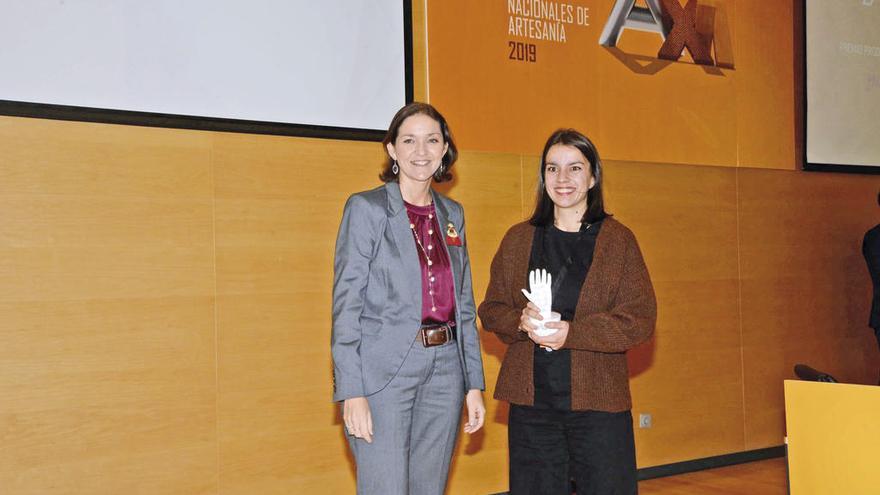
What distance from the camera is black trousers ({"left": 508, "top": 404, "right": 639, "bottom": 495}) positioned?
96.1 inches

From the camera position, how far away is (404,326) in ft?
7.80

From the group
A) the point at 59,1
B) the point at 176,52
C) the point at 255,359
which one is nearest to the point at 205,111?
Result: the point at 176,52

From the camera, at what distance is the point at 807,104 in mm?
5754

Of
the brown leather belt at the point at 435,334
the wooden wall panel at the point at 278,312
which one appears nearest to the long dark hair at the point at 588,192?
the brown leather belt at the point at 435,334

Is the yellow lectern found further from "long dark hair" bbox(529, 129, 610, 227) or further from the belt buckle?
the belt buckle

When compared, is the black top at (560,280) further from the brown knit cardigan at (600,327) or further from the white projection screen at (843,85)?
the white projection screen at (843,85)

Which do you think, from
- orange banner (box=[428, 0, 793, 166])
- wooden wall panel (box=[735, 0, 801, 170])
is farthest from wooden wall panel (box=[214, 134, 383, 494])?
wooden wall panel (box=[735, 0, 801, 170])

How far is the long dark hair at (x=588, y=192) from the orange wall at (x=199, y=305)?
160 centimetres

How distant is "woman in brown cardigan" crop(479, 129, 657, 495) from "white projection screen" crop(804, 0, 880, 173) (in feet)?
12.3

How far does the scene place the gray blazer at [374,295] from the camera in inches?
91.9

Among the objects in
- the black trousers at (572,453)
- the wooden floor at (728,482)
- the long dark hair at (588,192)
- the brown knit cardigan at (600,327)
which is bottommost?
the wooden floor at (728,482)

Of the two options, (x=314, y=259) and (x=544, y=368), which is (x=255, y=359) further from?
(x=544, y=368)

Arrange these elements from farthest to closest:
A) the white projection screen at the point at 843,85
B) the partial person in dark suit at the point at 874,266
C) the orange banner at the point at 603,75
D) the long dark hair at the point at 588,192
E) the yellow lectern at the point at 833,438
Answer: the white projection screen at the point at 843,85 < the partial person in dark suit at the point at 874,266 < the orange banner at the point at 603,75 < the long dark hair at the point at 588,192 < the yellow lectern at the point at 833,438

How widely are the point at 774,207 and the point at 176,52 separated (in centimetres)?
386
